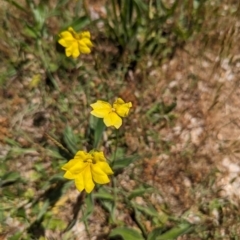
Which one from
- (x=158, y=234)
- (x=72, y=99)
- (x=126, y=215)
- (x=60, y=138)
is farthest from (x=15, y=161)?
(x=158, y=234)

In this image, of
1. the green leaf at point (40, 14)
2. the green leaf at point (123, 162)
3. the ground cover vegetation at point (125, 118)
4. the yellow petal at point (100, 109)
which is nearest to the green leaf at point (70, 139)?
the ground cover vegetation at point (125, 118)

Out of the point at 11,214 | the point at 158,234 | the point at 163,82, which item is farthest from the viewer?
the point at 163,82

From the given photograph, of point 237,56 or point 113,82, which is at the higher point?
point 237,56

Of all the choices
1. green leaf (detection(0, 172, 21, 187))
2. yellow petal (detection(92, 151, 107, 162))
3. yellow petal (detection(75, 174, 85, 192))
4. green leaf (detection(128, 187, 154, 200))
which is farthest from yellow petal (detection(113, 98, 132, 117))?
green leaf (detection(0, 172, 21, 187))

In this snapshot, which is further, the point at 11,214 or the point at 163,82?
the point at 163,82

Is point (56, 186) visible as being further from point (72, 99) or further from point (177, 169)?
point (177, 169)

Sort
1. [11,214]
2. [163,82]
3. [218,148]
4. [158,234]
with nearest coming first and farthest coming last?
[158,234] < [11,214] < [218,148] < [163,82]

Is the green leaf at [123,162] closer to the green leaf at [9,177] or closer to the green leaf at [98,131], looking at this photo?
the green leaf at [98,131]
